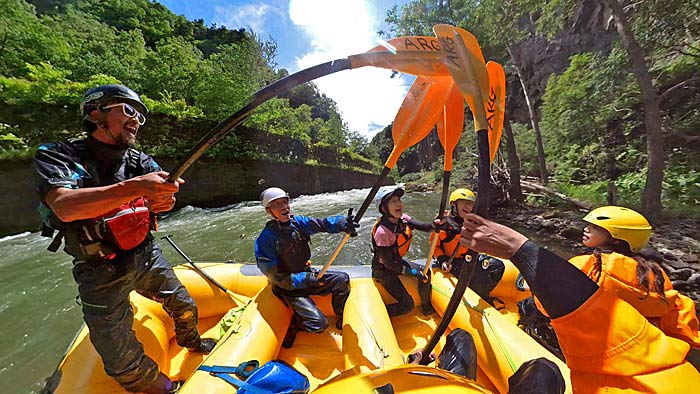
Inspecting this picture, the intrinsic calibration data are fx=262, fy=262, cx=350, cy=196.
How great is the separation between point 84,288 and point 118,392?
2.80 feet

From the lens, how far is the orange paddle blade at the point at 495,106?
6.24 ft

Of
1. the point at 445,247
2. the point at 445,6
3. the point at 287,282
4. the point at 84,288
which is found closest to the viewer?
the point at 84,288

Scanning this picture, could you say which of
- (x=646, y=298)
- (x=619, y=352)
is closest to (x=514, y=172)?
(x=646, y=298)

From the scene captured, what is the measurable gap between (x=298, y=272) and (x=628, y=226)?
300 cm

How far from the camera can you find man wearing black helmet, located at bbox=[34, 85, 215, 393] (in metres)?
1.56

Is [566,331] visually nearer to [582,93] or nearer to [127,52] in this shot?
[582,93]

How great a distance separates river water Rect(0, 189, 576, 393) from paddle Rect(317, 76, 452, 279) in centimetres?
339

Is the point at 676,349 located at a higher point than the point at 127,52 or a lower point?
lower

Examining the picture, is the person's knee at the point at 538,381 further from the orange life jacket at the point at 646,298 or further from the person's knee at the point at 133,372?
the person's knee at the point at 133,372

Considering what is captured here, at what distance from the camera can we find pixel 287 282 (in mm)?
2881

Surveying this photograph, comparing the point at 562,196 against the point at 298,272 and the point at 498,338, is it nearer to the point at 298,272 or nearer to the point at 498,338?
the point at 498,338

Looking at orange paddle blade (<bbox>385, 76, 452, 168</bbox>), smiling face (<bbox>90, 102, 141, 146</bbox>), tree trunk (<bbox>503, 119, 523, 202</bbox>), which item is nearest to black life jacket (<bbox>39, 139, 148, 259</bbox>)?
smiling face (<bbox>90, 102, 141, 146</bbox>)

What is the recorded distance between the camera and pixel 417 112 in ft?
8.86

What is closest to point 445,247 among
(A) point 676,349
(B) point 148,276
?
(A) point 676,349
